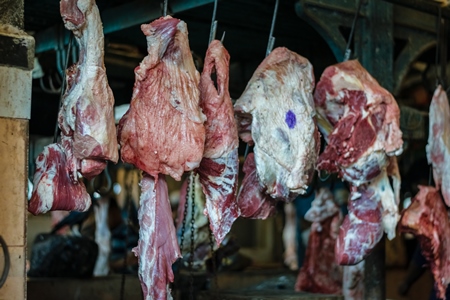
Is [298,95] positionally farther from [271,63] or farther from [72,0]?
[72,0]

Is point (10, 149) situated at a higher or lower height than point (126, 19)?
lower

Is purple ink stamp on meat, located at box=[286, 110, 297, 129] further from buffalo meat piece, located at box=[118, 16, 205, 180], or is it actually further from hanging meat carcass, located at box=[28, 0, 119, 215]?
hanging meat carcass, located at box=[28, 0, 119, 215]

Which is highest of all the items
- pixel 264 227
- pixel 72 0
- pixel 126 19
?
pixel 126 19

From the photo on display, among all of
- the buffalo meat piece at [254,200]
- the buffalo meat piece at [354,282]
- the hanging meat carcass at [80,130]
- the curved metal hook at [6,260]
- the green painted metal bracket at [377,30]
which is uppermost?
the green painted metal bracket at [377,30]

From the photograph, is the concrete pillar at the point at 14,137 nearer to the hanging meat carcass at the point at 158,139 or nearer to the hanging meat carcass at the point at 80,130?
the hanging meat carcass at the point at 80,130

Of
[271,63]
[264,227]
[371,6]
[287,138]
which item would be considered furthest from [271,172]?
[264,227]

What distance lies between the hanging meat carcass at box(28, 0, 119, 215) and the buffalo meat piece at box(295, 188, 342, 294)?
3265 mm

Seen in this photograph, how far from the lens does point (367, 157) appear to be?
5.03 m

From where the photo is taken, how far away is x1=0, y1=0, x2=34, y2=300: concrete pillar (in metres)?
4.00

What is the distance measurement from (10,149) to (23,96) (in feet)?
0.88

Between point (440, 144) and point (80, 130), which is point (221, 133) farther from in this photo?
point (440, 144)

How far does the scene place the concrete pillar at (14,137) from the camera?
400 centimetres

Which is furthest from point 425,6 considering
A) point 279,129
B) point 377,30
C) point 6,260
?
point 6,260

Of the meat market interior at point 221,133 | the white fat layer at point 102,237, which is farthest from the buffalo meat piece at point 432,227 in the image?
the white fat layer at point 102,237
